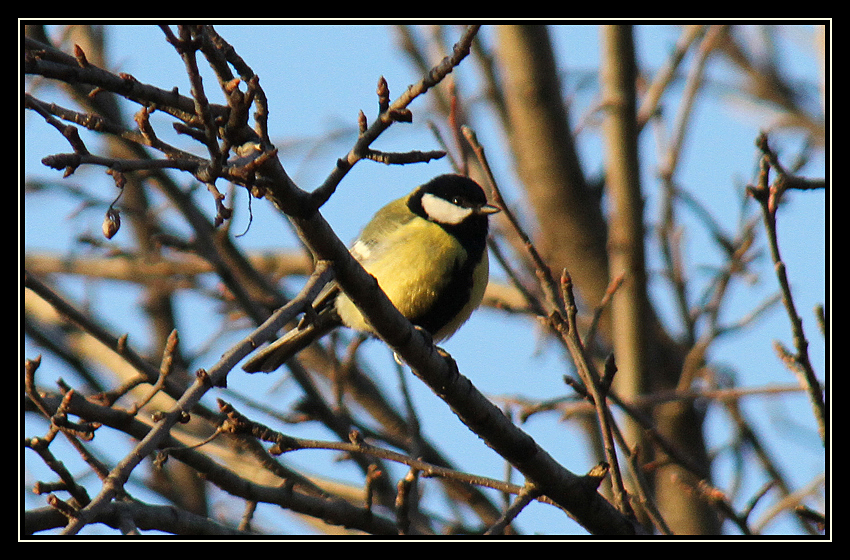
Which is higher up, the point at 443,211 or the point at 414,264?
the point at 443,211

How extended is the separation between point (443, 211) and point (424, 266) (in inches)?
20.7

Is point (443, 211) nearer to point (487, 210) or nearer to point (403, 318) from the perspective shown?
point (487, 210)

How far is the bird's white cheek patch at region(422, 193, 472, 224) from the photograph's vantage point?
4160 millimetres

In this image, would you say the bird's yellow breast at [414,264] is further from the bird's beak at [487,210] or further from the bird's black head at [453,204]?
the bird's beak at [487,210]

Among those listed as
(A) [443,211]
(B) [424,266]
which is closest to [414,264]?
(B) [424,266]

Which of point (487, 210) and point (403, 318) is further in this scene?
point (487, 210)

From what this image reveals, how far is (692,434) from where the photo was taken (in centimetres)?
562

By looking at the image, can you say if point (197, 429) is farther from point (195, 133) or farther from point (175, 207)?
point (195, 133)

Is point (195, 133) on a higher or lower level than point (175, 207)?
lower

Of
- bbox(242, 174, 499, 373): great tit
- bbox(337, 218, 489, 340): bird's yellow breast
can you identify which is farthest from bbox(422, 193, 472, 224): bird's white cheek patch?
bbox(337, 218, 489, 340): bird's yellow breast

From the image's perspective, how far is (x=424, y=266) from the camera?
12.5ft

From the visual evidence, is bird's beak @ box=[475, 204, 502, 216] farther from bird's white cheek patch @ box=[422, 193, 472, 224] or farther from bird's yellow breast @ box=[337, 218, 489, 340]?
bird's yellow breast @ box=[337, 218, 489, 340]

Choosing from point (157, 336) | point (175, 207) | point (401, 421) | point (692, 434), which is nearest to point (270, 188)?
point (175, 207)
